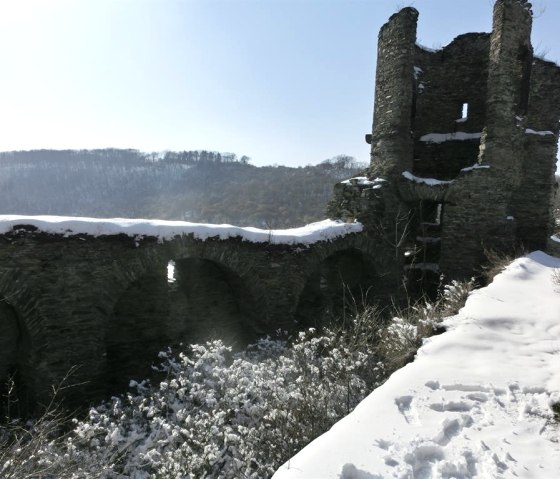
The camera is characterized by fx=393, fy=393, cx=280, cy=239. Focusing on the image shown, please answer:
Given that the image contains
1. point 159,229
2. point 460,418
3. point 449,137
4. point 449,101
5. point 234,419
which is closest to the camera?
point 460,418

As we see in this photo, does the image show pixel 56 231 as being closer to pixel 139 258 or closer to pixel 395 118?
pixel 139 258

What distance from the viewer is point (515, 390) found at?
324 centimetres

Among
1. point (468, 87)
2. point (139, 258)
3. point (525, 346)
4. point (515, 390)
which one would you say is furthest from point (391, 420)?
point (468, 87)

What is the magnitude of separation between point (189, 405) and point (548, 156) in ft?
42.8

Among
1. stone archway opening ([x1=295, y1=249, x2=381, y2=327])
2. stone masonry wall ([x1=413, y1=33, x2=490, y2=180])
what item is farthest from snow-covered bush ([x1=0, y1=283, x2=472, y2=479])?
stone masonry wall ([x1=413, y1=33, x2=490, y2=180])

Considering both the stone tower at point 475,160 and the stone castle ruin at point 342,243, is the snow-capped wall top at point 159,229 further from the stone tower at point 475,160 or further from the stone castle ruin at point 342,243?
the stone tower at point 475,160

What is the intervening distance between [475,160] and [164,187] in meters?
79.1

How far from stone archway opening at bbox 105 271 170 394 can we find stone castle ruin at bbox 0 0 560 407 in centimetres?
3

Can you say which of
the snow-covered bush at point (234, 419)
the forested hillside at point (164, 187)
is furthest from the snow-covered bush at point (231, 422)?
the forested hillside at point (164, 187)

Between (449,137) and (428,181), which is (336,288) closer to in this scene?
(428,181)

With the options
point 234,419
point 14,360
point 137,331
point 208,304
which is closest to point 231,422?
point 234,419

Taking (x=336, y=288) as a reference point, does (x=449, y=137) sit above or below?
above

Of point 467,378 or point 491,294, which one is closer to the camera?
point 467,378

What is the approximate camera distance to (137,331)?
8047 millimetres
